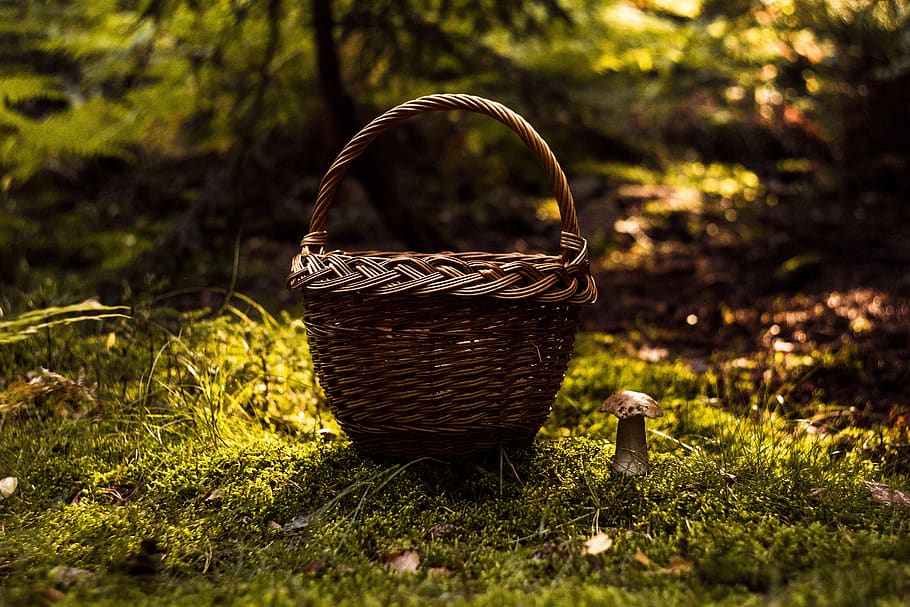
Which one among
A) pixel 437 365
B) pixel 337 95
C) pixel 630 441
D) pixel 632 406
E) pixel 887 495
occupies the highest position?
pixel 337 95

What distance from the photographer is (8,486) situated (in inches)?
78.4

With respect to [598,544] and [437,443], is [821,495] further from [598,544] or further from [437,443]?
[437,443]

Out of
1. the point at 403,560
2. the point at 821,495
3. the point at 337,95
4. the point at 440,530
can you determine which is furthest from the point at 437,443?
the point at 337,95

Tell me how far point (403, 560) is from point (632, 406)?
2.39ft

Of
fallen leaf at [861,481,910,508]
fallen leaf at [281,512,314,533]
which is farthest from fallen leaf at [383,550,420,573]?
fallen leaf at [861,481,910,508]

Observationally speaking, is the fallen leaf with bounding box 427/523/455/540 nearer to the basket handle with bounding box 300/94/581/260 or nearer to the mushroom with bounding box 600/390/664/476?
the mushroom with bounding box 600/390/664/476

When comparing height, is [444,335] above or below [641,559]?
above

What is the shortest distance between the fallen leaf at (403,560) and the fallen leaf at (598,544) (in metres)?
0.40

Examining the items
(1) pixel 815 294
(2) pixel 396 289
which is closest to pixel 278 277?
(2) pixel 396 289

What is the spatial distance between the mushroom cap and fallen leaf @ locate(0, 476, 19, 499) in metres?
1.78

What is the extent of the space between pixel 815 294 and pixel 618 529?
3.32 meters

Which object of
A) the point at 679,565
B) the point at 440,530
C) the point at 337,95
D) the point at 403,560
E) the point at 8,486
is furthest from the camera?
the point at 337,95

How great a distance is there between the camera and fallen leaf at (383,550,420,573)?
1528 mm

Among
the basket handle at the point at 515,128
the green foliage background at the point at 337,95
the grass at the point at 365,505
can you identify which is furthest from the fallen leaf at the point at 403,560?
the green foliage background at the point at 337,95
